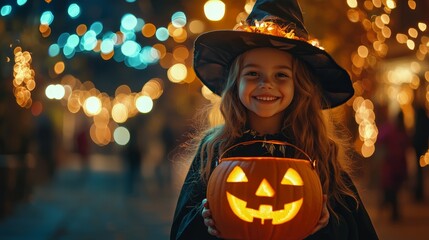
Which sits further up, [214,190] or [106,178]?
[214,190]

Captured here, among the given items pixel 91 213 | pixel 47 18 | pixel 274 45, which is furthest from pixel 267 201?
pixel 91 213

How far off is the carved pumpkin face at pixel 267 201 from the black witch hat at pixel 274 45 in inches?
A: 27.1

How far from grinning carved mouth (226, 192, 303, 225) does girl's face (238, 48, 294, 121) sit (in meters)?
0.59

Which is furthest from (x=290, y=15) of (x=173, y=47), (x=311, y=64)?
(x=173, y=47)

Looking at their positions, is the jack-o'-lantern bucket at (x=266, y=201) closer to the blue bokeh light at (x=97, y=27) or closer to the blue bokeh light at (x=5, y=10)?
the blue bokeh light at (x=5, y=10)

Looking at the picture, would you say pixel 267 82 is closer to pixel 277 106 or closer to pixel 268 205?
pixel 277 106

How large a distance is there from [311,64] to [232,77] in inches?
19.0

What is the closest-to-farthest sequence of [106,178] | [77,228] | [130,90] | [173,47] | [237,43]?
[237,43], [77,228], [173,47], [106,178], [130,90]

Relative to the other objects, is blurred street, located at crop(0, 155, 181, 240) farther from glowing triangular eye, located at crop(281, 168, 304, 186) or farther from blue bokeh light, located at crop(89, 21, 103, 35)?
glowing triangular eye, located at crop(281, 168, 304, 186)

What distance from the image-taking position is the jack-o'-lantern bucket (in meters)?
3.68

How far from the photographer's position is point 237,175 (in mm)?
3748

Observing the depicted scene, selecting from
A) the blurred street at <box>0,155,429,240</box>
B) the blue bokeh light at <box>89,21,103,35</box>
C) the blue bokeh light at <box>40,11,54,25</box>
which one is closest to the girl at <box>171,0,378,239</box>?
the blue bokeh light at <box>40,11,54,25</box>

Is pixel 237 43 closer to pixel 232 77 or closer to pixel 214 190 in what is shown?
pixel 232 77

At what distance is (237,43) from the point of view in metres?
4.12
